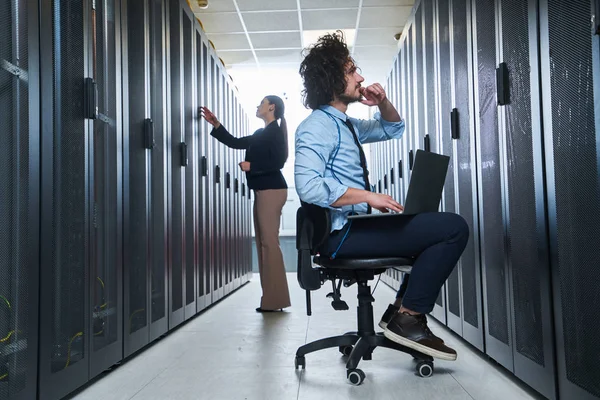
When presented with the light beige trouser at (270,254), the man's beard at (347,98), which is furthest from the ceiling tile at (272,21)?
the man's beard at (347,98)

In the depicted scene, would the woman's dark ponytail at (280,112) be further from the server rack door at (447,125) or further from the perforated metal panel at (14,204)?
the perforated metal panel at (14,204)

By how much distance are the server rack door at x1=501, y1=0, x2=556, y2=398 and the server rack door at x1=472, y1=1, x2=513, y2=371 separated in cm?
9

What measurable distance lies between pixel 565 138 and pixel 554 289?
0.45 meters

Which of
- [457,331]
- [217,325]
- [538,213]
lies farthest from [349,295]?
[538,213]

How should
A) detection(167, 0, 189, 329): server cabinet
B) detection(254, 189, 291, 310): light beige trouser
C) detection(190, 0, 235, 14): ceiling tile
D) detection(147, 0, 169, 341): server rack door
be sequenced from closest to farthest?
detection(147, 0, 169, 341): server rack door < detection(167, 0, 189, 329): server cabinet < detection(254, 189, 291, 310): light beige trouser < detection(190, 0, 235, 14): ceiling tile

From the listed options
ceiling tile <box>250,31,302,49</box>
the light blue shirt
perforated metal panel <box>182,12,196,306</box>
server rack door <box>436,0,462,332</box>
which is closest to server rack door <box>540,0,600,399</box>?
the light blue shirt

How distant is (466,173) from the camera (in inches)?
105

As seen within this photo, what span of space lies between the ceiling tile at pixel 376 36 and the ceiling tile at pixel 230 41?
1396 millimetres

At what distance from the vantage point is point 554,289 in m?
1.65

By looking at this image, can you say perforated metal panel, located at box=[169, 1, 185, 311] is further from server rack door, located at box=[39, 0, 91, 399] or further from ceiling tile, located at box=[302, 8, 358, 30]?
ceiling tile, located at box=[302, 8, 358, 30]

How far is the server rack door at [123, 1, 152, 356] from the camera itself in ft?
8.25

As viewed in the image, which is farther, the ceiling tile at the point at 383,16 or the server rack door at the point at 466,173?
the ceiling tile at the point at 383,16

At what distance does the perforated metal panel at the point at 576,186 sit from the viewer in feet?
4.64

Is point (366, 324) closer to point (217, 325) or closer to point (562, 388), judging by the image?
point (562, 388)
